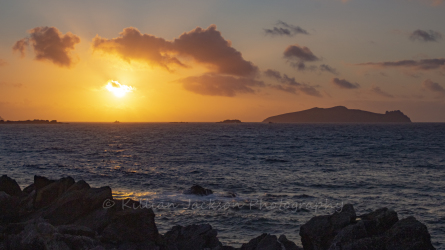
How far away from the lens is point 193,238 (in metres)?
16.5

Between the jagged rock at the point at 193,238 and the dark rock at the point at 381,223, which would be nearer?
the dark rock at the point at 381,223

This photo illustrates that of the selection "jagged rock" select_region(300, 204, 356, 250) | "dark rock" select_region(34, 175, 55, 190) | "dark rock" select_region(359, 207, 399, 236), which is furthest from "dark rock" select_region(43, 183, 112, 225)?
"dark rock" select_region(359, 207, 399, 236)

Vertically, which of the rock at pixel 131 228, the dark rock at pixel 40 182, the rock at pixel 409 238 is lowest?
the rock at pixel 131 228

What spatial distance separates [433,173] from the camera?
150 ft

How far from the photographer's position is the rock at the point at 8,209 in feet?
62.8

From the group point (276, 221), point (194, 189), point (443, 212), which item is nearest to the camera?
point (276, 221)

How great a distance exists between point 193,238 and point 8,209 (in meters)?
11.1

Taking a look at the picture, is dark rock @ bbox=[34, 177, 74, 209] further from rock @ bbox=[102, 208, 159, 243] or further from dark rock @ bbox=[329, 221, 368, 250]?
dark rock @ bbox=[329, 221, 368, 250]

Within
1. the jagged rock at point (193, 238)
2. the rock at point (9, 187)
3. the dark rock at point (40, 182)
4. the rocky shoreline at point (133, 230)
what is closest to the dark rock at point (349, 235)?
the rocky shoreline at point (133, 230)

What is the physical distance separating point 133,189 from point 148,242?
19888 mm

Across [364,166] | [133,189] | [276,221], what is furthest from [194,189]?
[364,166]

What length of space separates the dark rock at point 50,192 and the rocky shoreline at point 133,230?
0.05 m

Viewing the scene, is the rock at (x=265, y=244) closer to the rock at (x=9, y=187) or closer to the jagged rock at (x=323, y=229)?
the jagged rock at (x=323, y=229)

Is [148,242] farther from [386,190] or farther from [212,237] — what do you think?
[386,190]
